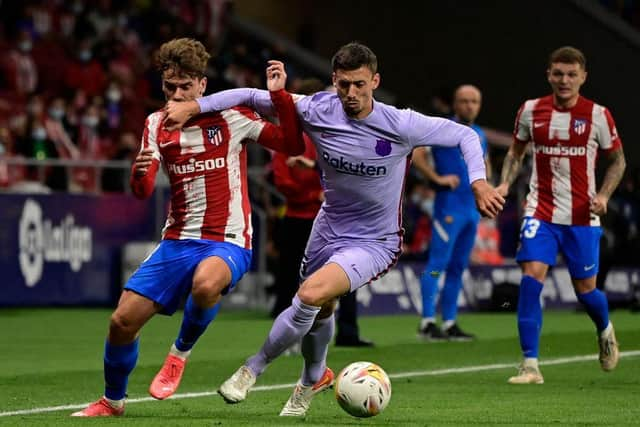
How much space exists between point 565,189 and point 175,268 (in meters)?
3.50

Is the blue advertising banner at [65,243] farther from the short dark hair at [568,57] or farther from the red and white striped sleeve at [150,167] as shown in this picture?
the red and white striped sleeve at [150,167]

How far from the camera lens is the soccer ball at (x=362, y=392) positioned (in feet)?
24.8

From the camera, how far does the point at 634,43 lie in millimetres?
26547

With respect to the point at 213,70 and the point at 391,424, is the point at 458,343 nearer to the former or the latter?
the point at 391,424

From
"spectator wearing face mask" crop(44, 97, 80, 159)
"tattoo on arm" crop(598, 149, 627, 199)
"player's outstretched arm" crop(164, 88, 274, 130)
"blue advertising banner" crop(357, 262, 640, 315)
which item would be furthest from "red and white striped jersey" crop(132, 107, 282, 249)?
"spectator wearing face mask" crop(44, 97, 80, 159)

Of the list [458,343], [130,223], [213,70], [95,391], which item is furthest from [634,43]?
[95,391]

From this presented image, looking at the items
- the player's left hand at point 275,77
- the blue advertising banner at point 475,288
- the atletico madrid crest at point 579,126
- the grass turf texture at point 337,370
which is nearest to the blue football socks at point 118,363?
the grass turf texture at point 337,370

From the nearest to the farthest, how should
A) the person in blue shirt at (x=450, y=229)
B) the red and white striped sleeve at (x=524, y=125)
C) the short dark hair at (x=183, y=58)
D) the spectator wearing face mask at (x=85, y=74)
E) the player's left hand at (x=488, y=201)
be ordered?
the player's left hand at (x=488, y=201), the short dark hair at (x=183, y=58), the red and white striped sleeve at (x=524, y=125), the person in blue shirt at (x=450, y=229), the spectator wearing face mask at (x=85, y=74)

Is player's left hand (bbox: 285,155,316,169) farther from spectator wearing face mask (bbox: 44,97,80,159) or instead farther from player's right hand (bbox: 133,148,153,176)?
spectator wearing face mask (bbox: 44,97,80,159)

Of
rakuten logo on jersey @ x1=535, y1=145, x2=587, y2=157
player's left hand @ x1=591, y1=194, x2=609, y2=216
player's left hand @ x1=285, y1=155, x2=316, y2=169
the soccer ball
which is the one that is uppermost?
rakuten logo on jersey @ x1=535, y1=145, x2=587, y2=157

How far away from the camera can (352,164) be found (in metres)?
8.07

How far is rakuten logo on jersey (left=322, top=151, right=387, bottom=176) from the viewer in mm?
8070

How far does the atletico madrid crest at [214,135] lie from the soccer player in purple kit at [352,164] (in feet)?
0.74

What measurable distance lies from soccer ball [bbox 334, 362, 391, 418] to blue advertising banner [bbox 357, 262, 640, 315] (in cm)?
952
